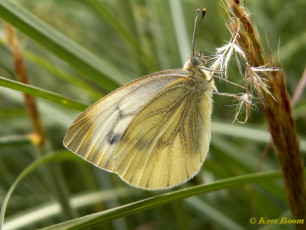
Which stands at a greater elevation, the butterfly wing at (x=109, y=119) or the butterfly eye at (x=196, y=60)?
the butterfly eye at (x=196, y=60)

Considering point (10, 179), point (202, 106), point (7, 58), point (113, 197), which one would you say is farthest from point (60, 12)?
point (202, 106)

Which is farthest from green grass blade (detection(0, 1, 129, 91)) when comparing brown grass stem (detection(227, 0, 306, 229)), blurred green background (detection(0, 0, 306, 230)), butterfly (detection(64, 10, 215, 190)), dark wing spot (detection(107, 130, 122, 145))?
brown grass stem (detection(227, 0, 306, 229))

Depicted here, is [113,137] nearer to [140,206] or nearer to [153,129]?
[153,129]

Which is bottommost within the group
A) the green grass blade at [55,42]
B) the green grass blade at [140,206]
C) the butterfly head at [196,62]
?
the green grass blade at [140,206]

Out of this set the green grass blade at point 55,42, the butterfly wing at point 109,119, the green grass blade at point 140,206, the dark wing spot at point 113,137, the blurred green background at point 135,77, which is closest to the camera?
the green grass blade at point 140,206

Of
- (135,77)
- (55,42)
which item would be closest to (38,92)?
(55,42)

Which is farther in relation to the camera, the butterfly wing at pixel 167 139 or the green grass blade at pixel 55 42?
the butterfly wing at pixel 167 139

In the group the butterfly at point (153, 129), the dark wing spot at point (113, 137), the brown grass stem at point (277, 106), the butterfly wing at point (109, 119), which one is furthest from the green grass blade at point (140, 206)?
the dark wing spot at point (113, 137)

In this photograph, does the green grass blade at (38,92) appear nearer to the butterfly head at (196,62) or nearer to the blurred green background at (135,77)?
the blurred green background at (135,77)
